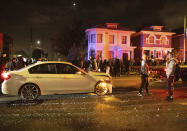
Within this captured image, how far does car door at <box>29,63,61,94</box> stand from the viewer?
24.8ft

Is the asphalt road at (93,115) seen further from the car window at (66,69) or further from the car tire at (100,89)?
the car window at (66,69)

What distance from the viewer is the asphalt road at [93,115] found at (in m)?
4.71

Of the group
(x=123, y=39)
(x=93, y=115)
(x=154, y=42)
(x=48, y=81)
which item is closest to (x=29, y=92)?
(x=48, y=81)

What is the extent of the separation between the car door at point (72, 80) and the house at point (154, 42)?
95.7 feet

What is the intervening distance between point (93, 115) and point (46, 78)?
2.85m

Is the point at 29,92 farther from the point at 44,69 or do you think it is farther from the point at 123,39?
the point at 123,39

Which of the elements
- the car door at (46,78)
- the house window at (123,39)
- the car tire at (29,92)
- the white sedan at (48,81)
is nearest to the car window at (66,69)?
the white sedan at (48,81)

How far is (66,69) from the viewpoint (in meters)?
8.03

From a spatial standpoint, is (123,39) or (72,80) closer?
(72,80)

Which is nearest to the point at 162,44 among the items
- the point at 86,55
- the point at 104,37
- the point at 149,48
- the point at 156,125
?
the point at 149,48

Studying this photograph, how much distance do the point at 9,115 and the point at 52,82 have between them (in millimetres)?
2342

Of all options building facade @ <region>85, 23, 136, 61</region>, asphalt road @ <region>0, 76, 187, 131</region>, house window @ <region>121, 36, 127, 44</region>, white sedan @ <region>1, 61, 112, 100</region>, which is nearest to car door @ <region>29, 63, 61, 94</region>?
white sedan @ <region>1, 61, 112, 100</region>

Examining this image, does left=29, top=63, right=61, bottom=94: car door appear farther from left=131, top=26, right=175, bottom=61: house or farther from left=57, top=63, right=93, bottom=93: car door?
left=131, top=26, right=175, bottom=61: house

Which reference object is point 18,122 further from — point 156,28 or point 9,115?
point 156,28
